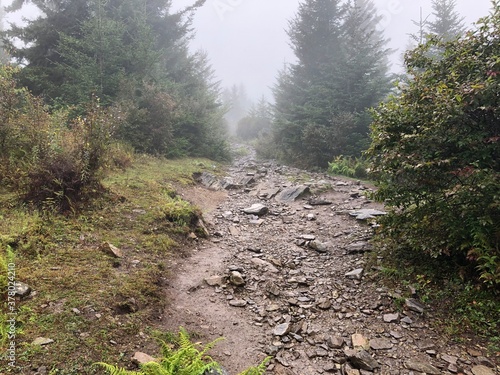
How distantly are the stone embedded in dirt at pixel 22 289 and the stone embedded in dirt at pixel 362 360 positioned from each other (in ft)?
14.2

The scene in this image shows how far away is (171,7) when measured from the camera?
23766 millimetres

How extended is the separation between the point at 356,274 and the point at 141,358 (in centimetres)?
408

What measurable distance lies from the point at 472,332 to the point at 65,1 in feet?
74.6

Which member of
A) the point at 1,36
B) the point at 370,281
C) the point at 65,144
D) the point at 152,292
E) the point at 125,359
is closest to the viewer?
the point at 125,359

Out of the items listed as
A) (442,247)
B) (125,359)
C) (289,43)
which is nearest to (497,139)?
(442,247)

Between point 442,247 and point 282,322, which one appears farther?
point 442,247

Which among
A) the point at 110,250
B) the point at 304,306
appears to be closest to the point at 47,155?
the point at 110,250

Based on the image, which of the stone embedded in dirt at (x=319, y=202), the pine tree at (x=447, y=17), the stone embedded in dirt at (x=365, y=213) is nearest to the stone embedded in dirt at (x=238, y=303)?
the stone embedded in dirt at (x=365, y=213)

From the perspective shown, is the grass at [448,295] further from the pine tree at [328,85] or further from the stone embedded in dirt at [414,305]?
the pine tree at [328,85]

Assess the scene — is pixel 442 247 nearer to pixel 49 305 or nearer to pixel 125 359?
pixel 125 359

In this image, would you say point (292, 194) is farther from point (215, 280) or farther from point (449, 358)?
point (449, 358)

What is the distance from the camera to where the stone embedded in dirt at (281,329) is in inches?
163

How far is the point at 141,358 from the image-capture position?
319cm

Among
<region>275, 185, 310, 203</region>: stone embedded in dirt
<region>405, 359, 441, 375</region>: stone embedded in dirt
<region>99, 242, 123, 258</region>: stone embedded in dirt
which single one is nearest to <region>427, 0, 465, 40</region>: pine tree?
<region>275, 185, 310, 203</region>: stone embedded in dirt
